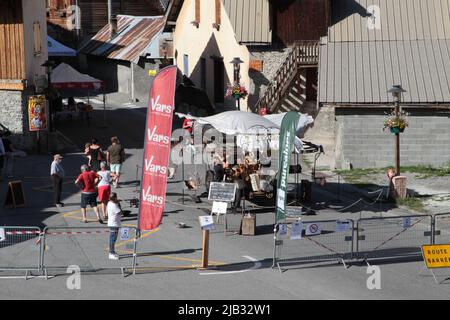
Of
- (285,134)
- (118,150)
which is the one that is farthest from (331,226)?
(118,150)

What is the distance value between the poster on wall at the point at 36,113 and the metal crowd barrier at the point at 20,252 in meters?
12.8

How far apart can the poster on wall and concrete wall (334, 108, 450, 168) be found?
1069 centimetres

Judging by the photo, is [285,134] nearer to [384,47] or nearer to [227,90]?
[384,47]

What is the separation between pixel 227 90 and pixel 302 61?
4122 millimetres

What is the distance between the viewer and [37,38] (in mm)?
37188

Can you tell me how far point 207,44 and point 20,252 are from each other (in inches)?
957

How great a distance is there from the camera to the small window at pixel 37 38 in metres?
36.6

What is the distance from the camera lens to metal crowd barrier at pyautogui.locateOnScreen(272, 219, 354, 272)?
1962cm

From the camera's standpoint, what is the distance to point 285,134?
68.3 feet

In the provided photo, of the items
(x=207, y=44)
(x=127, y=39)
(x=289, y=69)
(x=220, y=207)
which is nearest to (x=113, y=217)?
(x=220, y=207)

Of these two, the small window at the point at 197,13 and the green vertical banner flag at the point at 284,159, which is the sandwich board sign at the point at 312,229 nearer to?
the green vertical banner flag at the point at 284,159

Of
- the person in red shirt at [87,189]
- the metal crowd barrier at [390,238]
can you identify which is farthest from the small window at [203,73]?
the metal crowd barrier at [390,238]

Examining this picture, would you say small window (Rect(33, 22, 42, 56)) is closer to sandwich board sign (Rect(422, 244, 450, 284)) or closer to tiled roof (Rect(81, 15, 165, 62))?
tiled roof (Rect(81, 15, 165, 62))

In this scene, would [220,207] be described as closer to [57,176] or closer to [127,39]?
[57,176]
